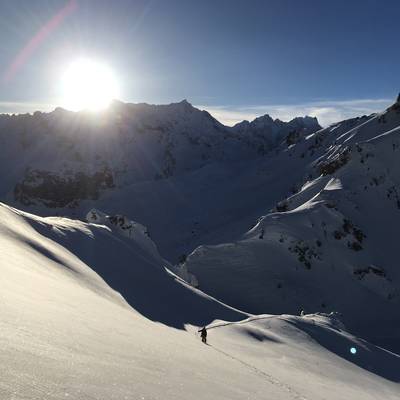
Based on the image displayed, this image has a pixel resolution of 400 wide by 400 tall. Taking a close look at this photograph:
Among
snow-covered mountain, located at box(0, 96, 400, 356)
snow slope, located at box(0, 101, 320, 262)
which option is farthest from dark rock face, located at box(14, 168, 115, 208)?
snow-covered mountain, located at box(0, 96, 400, 356)

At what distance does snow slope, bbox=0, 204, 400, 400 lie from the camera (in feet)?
21.7

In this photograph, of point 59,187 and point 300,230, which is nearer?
point 300,230

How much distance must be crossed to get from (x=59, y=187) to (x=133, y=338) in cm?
14001

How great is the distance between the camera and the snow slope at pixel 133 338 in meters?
6.63

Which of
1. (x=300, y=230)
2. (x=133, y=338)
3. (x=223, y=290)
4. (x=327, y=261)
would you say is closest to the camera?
(x=133, y=338)

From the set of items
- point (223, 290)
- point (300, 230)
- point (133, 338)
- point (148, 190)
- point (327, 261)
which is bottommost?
point (223, 290)

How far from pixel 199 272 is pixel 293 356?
20963 mm

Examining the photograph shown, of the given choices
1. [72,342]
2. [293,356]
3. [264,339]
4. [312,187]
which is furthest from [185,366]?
[312,187]

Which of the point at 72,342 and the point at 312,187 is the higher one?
the point at 312,187

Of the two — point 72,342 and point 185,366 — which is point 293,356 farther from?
point 72,342

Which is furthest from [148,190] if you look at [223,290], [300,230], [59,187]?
[223,290]

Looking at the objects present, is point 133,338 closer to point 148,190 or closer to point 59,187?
point 148,190

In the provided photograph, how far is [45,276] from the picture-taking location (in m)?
16.3

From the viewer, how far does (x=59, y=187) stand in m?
145
